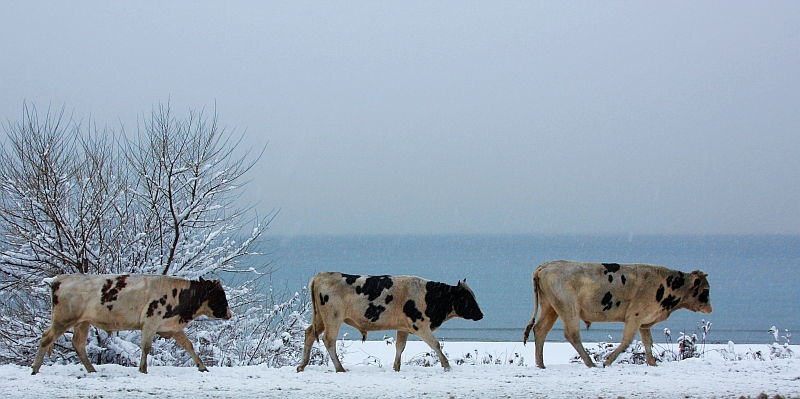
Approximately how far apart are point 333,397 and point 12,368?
5.62 meters

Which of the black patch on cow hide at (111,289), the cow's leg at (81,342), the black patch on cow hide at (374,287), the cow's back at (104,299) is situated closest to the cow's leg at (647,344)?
the black patch on cow hide at (374,287)

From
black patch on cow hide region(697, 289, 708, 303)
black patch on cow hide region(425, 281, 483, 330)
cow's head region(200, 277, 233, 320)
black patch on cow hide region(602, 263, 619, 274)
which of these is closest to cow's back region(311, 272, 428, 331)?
black patch on cow hide region(425, 281, 483, 330)

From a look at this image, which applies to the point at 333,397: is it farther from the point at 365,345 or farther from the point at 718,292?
the point at 718,292

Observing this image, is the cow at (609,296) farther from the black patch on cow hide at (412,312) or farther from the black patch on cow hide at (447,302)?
the black patch on cow hide at (412,312)

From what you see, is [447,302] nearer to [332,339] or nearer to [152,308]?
[332,339]

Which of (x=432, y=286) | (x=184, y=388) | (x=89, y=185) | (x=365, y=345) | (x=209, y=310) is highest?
(x=89, y=185)

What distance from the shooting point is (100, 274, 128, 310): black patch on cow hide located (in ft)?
34.9

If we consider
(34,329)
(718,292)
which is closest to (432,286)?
(34,329)

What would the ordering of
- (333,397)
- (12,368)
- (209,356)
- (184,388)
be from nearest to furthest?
(333,397) → (184,388) → (12,368) → (209,356)

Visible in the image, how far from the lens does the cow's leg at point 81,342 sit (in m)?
10.5

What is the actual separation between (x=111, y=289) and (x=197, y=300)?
1.28 m

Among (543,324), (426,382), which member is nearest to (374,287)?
(426,382)

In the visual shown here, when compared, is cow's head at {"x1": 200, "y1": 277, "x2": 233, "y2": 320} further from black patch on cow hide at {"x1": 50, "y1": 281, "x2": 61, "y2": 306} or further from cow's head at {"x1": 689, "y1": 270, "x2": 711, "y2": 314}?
cow's head at {"x1": 689, "y1": 270, "x2": 711, "y2": 314}

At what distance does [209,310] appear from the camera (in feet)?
37.4
